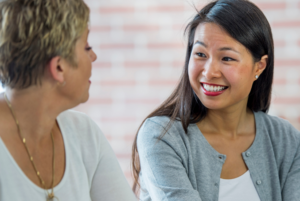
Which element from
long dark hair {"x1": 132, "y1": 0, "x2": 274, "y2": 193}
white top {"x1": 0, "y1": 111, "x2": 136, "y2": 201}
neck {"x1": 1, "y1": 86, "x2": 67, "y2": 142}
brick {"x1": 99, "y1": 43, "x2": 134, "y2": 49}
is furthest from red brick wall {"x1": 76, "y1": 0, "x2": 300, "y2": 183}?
neck {"x1": 1, "y1": 86, "x2": 67, "y2": 142}

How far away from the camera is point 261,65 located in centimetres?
176

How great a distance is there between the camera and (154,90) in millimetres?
2635

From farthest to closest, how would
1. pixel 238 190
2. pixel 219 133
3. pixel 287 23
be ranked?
pixel 287 23 < pixel 219 133 < pixel 238 190

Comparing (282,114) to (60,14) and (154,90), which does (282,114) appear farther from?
(60,14)

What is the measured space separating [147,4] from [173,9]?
18 cm

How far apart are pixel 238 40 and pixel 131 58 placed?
3.73 ft

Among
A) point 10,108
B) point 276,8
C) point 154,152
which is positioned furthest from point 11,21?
point 276,8

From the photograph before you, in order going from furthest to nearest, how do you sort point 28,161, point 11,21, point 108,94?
point 108,94
point 28,161
point 11,21

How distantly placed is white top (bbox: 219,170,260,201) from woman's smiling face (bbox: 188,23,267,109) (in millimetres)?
335

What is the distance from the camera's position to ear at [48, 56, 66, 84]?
1.04m

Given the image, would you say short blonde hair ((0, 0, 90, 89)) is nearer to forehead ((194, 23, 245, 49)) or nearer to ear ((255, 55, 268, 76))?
forehead ((194, 23, 245, 49))

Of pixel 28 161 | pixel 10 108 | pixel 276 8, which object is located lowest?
pixel 28 161

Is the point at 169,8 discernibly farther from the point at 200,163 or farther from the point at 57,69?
the point at 57,69

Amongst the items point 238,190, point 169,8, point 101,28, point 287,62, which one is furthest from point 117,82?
point 238,190
